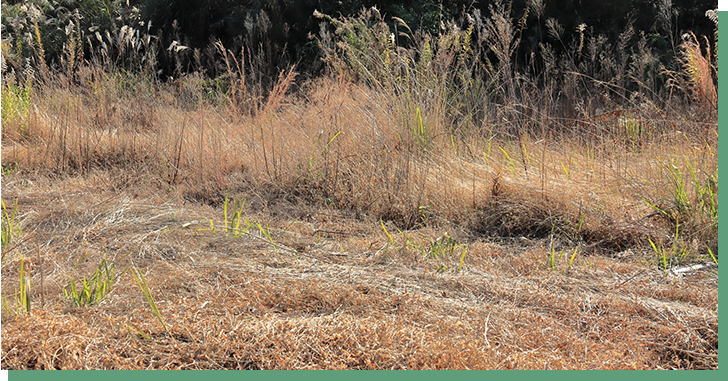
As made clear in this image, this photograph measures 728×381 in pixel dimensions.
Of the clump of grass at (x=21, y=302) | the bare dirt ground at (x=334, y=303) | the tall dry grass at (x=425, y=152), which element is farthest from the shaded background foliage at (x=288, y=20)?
the clump of grass at (x=21, y=302)

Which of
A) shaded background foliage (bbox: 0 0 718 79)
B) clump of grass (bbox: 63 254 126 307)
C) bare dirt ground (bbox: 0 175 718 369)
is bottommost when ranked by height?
bare dirt ground (bbox: 0 175 718 369)

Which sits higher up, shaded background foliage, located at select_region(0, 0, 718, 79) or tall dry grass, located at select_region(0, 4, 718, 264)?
shaded background foliage, located at select_region(0, 0, 718, 79)

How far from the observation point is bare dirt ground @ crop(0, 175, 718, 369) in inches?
76.6

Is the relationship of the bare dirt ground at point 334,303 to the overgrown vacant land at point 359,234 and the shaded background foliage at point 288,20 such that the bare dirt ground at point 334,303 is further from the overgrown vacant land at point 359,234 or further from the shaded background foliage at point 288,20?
the shaded background foliage at point 288,20

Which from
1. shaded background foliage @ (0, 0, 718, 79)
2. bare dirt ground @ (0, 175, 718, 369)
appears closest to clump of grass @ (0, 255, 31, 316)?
bare dirt ground @ (0, 175, 718, 369)

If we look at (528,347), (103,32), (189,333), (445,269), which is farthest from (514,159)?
(103,32)

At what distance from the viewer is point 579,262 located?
9.66 ft

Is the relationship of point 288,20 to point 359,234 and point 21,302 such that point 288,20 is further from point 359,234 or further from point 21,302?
point 21,302

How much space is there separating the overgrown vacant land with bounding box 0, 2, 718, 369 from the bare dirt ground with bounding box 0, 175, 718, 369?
0.4 inches

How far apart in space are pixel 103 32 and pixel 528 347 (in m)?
8.98

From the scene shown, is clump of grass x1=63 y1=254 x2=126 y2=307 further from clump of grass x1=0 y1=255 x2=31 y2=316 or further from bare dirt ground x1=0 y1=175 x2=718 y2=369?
clump of grass x1=0 y1=255 x2=31 y2=316

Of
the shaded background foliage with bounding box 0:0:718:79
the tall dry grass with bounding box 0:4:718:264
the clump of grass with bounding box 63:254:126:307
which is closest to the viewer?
the clump of grass with bounding box 63:254:126:307

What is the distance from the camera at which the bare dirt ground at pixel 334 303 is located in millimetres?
1946

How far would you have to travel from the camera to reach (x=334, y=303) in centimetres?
234
